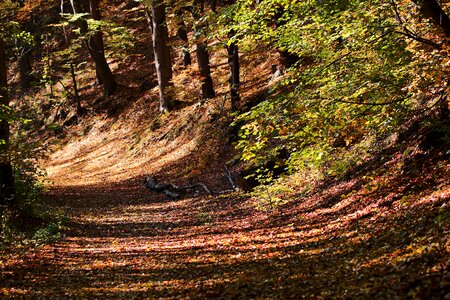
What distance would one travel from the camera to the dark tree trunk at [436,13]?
7.01m

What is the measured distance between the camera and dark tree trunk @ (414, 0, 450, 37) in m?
7.01

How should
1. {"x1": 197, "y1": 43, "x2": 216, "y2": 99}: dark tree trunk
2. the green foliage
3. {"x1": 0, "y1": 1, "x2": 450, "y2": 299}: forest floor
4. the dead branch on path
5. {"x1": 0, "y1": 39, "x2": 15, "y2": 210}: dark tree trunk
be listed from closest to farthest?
1. {"x1": 0, "y1": 1, "x2": 450, "y2": 299}: forest floor
2. the green foliage
3. {"x1": 0, "y1": 39, "x2": 15, "y2": 210}: dark tree trunk
4. the dead branch on path
5. {"x1": 197, "y1": 43, "x2": 216, "y2": 99}: dark tree trunk

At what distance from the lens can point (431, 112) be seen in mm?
9727

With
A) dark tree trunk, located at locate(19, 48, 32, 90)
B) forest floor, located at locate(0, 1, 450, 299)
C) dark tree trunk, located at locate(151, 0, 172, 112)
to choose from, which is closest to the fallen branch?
forest floor, located at locate(0, 1, 450, 299)

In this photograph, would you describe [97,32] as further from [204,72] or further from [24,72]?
[204,72]

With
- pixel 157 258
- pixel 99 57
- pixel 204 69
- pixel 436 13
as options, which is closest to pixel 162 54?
pixel 204 69

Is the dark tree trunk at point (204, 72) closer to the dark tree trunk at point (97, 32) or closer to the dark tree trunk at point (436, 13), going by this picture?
the dark tree trunk at point (97, 32)

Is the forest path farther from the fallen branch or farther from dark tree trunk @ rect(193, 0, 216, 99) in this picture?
dark tree trunk @ rect(193, 0, 216, 99)

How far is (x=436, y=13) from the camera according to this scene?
7.05m

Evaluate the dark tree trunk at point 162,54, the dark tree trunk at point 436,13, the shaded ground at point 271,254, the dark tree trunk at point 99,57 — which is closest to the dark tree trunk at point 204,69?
the dark tree trunk at point 162,54

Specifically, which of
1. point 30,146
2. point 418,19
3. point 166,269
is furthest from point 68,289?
point 418,19

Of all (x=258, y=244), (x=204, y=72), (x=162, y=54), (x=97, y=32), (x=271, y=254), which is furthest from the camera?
(x=97, y=32)

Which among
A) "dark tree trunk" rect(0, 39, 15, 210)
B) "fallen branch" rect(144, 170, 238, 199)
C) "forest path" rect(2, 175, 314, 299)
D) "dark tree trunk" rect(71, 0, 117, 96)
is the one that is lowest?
"fallen branch" rect(144, 170, 238, 199)

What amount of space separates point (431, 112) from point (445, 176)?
204 cm
